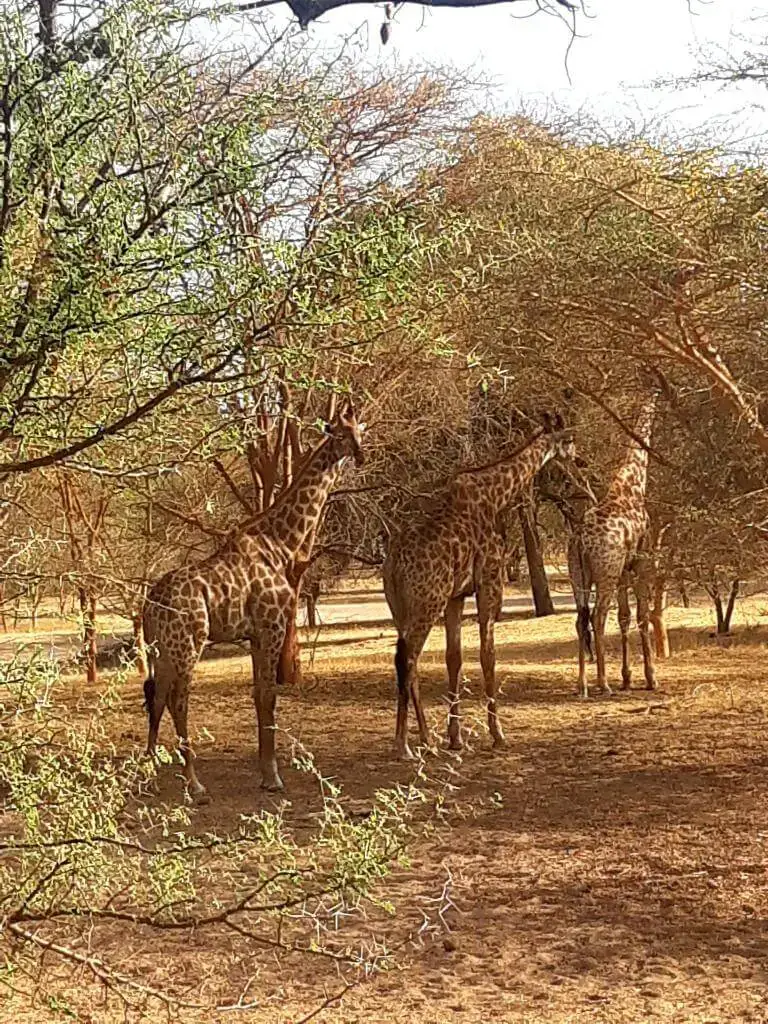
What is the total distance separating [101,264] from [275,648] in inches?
216

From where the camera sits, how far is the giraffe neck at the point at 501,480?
9.80 meters

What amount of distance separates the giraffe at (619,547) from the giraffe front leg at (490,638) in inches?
80.2

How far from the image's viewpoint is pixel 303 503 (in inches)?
338

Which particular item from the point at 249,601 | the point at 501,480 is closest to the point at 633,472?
the point at 501,480

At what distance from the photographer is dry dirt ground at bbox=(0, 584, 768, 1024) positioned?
494cm

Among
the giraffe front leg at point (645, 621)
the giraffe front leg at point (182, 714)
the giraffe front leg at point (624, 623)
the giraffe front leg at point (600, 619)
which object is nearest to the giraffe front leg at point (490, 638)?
the giraffe front leg at point (645, 621)

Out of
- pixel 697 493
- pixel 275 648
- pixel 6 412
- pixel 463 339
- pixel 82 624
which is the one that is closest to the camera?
pixel 6 412

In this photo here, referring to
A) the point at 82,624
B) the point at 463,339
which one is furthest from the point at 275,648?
the point at 82,624

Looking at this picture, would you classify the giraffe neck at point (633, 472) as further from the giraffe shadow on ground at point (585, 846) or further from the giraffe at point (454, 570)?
the giraffe shadow on ground at point (585, 846)

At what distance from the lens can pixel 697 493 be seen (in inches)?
371

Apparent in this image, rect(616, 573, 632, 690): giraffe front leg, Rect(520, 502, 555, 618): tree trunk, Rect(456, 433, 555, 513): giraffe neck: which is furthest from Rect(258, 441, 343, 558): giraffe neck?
Rect(520, 502, 555, 618): tree trunk

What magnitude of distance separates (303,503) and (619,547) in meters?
4.21

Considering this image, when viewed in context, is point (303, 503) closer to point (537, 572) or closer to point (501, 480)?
point (501, 480)

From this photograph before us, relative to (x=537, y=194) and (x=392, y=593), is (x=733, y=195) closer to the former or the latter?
(x=537, y=194)
